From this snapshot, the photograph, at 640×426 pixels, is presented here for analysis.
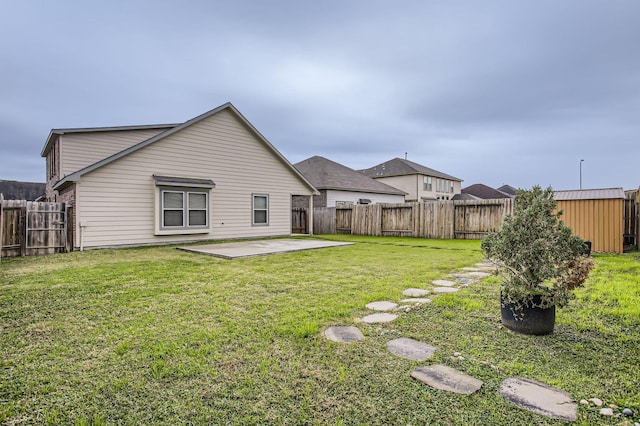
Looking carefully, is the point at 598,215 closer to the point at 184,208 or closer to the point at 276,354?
the point at 276,354

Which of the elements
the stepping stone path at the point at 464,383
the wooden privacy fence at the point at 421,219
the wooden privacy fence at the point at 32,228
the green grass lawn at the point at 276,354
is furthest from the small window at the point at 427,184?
the stepping stone path at the point at 464,383

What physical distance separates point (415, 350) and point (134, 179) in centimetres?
1121

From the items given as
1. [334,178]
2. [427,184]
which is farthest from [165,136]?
[427,184]

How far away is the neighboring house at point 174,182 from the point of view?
33.7 ft

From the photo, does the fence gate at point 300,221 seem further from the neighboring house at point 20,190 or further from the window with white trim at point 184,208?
the neighboring house at point 20,190

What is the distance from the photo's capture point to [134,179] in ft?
35.8

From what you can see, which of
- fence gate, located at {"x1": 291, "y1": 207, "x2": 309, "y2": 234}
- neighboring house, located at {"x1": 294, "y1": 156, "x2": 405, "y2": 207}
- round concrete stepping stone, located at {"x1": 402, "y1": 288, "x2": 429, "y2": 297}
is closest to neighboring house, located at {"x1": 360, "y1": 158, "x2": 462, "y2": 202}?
neighboring house, located at {"x1": 294, "y1": 156, "x2": 405, "y2": 207}

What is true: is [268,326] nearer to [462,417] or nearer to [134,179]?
[462,417]

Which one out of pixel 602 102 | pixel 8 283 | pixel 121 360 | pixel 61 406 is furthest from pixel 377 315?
pixel 602 102

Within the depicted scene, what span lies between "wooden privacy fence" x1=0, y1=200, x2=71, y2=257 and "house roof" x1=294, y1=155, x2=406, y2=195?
46.6ft

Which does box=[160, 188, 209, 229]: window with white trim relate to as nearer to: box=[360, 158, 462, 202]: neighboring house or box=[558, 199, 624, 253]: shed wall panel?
box=[558, 199, 624, 253]: shed wall panel

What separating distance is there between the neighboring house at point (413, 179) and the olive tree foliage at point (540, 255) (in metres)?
32.1

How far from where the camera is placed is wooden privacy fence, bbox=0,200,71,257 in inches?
340

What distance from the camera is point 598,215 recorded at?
29.6ft
